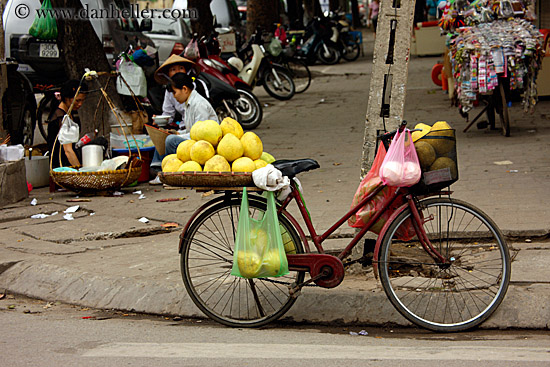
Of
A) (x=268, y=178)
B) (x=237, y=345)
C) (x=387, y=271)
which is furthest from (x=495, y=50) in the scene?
(x=237, y=345)

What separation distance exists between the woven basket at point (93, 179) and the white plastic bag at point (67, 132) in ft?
1.39

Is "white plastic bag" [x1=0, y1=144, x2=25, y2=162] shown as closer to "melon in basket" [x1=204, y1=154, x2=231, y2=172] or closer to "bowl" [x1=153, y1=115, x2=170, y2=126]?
"bowl" [x1=153, y1=115, x2=170, y2=126]

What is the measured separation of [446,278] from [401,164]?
918 millimetres

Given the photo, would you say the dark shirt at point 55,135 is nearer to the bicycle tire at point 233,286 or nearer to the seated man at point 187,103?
the seated man at point 187,103

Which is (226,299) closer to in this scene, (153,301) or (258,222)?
(153,301)

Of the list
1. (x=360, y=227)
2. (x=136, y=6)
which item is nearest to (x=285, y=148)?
(x=136, y=6)

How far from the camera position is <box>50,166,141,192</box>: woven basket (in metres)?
7.85

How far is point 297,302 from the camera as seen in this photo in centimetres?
470

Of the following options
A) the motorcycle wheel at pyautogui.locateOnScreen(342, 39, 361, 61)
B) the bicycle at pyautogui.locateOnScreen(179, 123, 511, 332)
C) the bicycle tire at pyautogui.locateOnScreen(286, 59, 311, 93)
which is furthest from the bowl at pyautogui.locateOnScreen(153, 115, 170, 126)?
the motorcycle wheel at pyautogui.locateOnScreen(342, 39, 361, 61)

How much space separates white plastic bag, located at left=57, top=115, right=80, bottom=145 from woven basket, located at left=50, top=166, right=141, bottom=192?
42 cm

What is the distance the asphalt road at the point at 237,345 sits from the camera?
150 inches

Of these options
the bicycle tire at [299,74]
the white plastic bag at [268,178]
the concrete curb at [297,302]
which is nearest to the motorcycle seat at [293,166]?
the white plastic bag at [268,178]

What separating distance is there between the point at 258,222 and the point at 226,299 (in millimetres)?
801

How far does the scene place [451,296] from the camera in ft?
14.7
